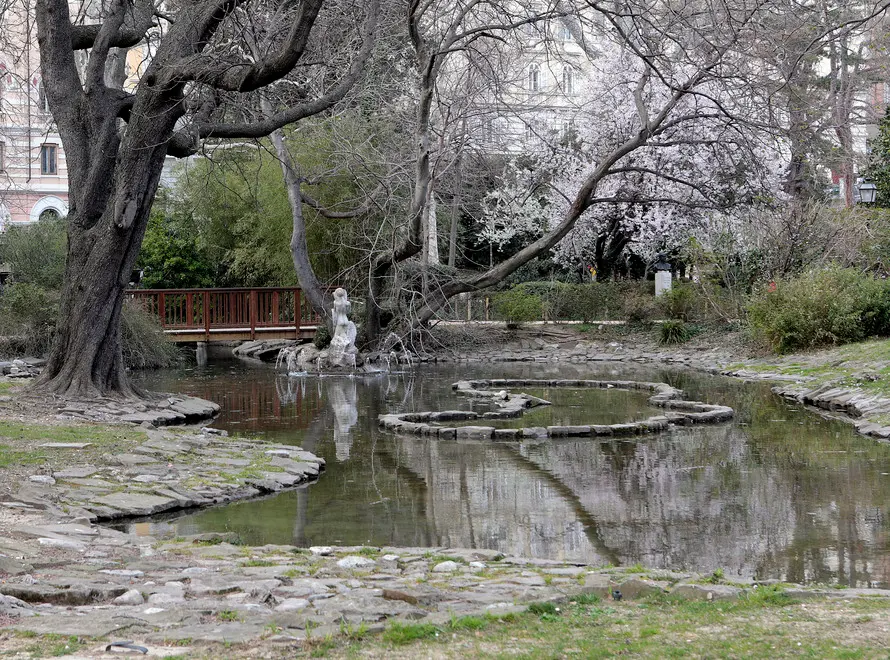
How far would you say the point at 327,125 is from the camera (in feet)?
85.6

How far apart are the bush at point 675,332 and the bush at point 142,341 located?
12938mm

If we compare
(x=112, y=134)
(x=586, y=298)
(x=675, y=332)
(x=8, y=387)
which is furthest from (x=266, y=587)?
(x=586, y=298)

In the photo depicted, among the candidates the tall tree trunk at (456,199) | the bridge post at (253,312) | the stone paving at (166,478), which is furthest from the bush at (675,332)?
the stone paving at (166,478)

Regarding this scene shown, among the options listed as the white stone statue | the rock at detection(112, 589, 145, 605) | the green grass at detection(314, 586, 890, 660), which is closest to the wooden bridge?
the white stone statue

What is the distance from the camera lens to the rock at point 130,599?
4.98 metres

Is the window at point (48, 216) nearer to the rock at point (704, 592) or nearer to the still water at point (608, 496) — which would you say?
the still water at point (608, 496)

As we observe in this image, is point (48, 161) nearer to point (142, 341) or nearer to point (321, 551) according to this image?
point (142, 341)

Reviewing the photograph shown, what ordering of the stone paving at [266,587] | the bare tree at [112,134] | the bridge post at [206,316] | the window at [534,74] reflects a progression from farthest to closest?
1. the bridge post at [206,316]
2. the window at [534,74]
3. the bare tree at [112,134]
4. the stone paving at [266,587]

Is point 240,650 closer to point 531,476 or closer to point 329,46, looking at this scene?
point 531,476

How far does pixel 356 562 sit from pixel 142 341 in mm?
18415

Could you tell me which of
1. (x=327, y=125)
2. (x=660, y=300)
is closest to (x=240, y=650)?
(x=327, y=125)

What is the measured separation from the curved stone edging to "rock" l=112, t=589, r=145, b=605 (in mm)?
8034

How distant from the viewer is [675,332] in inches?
1074

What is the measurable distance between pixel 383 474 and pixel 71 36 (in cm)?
806
